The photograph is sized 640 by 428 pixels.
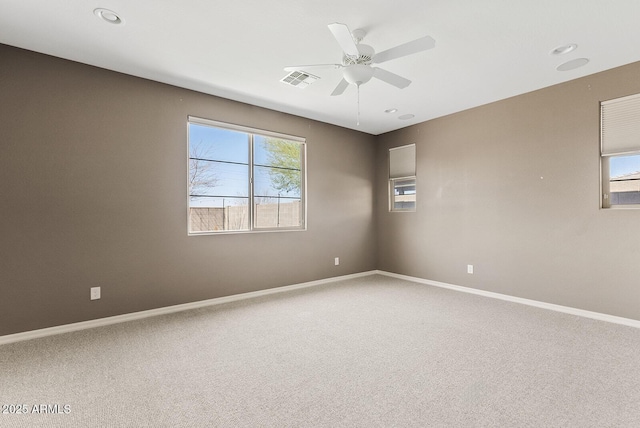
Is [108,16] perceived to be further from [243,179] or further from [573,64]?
[573,64]

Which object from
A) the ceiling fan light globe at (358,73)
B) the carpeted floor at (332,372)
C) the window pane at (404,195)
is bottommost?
the carpeted floor at (332,372)

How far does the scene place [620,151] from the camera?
320 centimetres

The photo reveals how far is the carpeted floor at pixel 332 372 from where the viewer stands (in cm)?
171

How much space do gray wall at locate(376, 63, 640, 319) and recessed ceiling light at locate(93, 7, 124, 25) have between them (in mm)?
4295

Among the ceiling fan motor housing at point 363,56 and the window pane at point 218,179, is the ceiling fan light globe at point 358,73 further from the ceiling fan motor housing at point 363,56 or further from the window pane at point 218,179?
the window pane at point 218,179

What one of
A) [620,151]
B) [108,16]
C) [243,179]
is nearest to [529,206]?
[620,151]

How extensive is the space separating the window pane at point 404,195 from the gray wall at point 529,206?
0.17 meters

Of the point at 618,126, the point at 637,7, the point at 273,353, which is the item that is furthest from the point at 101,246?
Answer: the point at 618,126

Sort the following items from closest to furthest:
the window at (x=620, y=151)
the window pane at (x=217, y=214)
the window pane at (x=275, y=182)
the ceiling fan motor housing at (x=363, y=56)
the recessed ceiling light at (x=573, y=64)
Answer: the ceiling fan motor housing at (x=363, y=56) → the recessed ceiling light at (x=573, y=64) → the window at (x=620, y=151) → the window pane at (x=217, y=214) → the window pane at (x=275, y=182)

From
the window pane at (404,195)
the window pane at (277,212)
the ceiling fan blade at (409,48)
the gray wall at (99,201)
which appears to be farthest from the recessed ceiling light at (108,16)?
the window pane at (404,195)

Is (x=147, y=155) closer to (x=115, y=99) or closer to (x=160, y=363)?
(x=115, y=99)

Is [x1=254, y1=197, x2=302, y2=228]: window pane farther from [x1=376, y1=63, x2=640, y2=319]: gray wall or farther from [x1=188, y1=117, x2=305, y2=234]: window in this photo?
[x1=376, y1=63, x2=640, y2=319]: gray wall

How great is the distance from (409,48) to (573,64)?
215 centimetres

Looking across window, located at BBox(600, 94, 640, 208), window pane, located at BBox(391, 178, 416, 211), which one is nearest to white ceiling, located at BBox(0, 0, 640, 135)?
window, located at BBox(600, 94, 640, 208)
